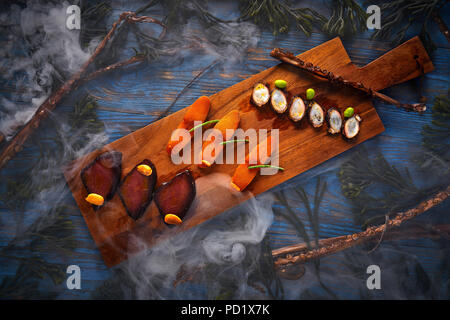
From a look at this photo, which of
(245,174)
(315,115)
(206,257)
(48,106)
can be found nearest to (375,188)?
(315,115)

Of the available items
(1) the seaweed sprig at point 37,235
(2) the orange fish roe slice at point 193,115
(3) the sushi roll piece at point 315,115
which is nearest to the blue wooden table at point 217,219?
(1) the seaweed sprig at point 37,235

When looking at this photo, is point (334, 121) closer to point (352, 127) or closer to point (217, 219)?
point (352, 127)

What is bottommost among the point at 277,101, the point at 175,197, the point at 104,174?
the point at 175,197

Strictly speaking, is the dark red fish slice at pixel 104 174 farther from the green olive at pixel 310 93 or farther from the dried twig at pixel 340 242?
the green olive at pixel 310 93

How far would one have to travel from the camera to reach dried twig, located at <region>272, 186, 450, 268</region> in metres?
1.64

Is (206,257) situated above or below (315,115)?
below

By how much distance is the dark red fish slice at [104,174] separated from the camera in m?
1.54

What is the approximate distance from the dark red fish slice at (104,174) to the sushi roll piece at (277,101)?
88cm

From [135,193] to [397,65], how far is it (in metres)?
1.63

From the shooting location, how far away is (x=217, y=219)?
1.62 meters

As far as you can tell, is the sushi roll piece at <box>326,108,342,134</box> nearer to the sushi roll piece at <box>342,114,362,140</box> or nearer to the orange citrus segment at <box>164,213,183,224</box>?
the sushi roll piece at <box>342,114,362,140</box>

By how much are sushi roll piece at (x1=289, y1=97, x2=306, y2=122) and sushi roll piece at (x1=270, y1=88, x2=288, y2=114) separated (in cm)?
5

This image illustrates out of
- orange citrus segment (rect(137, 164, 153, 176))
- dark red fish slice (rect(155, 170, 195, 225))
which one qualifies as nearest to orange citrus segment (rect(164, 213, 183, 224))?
dark red fish slice (rect(155, 170, 195, 225))

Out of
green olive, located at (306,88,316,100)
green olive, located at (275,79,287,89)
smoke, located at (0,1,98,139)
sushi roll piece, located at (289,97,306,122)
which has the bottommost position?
sushi roll piece, located at (289,97,306,122)
